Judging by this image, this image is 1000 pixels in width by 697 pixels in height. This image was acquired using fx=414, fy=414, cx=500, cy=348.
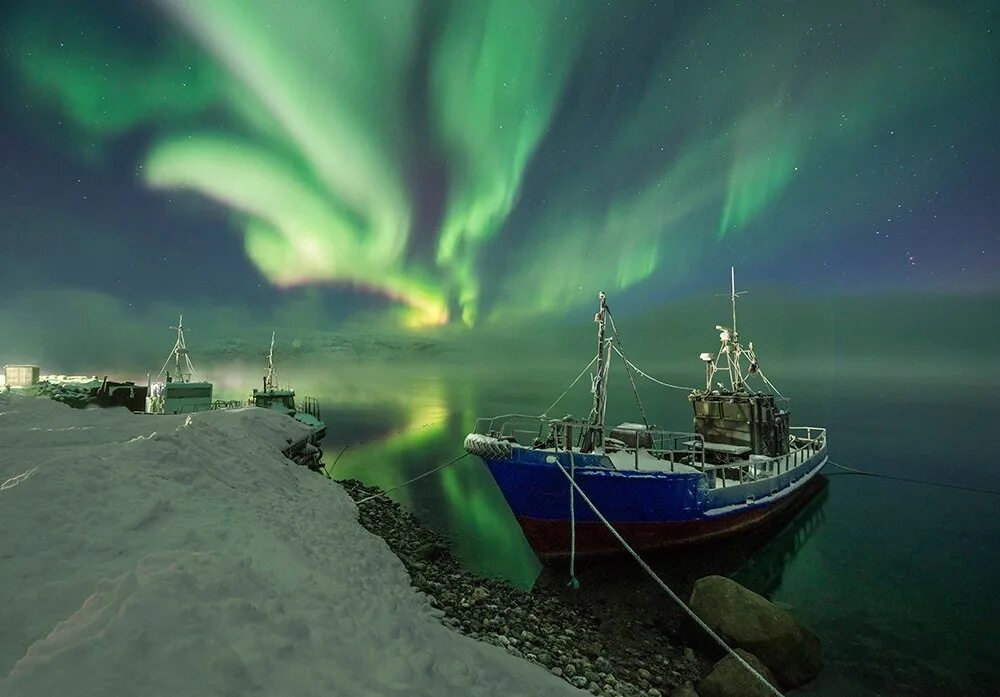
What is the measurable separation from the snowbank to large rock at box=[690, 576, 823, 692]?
225 inches

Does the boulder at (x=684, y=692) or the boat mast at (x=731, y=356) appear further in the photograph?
the boat mast at (x=731, y=356)

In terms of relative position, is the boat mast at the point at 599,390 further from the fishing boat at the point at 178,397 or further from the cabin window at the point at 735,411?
the fishing boat at the point at 178,397

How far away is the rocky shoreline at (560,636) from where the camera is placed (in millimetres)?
9281

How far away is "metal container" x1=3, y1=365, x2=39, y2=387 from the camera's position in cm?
4281

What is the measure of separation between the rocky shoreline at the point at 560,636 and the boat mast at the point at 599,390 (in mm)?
6277

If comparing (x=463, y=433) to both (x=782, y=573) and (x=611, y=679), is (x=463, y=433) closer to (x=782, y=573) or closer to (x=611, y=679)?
(x=782, y=573)

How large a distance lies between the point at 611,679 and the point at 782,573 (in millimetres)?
14794

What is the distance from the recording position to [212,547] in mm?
7730

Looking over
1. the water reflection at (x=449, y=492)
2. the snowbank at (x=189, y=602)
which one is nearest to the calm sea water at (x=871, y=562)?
the water reflection at (x=449, y=492)

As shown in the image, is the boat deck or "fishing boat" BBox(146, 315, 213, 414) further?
"fishing boat" BBox(146, 315, 213, 414)

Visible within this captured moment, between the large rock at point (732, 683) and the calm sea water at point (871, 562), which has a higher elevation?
the large rock at point (732, 683)

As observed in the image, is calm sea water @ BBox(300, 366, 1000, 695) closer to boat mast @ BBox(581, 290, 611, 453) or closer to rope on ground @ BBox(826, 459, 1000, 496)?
rope on ground @ BBox(826, 459, 1000, 496)

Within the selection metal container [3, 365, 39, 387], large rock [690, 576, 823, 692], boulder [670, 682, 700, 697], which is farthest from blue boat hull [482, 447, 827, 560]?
metal container [3, 365, 39, 387]

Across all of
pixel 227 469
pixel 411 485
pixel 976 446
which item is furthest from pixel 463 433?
pixel 976 446
